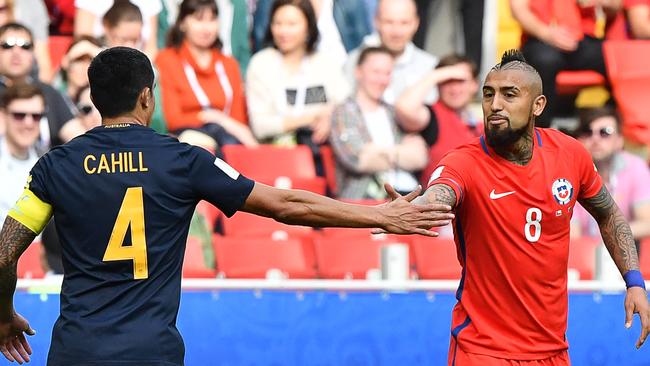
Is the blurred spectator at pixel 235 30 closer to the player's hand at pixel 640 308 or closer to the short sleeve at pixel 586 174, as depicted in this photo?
the short sleeve at pixel 586 174

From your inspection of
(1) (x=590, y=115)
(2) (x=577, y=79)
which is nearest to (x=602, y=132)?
(1) (x=590, y=115)

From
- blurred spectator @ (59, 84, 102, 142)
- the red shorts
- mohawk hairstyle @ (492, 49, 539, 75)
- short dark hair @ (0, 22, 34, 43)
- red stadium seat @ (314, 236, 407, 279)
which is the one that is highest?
short dark hair @ (0, 22, 34, 43)

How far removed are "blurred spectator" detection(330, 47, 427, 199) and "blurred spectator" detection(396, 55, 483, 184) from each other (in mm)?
126

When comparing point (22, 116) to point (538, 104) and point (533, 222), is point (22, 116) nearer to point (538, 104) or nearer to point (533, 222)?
point (538, 104)

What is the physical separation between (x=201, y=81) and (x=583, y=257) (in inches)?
131

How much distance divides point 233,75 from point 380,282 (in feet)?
11.2

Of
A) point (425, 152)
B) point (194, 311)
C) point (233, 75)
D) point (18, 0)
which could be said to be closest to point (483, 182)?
point (194, 311)

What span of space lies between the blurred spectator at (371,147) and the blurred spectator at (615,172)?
1.33 metres

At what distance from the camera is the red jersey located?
5469mm

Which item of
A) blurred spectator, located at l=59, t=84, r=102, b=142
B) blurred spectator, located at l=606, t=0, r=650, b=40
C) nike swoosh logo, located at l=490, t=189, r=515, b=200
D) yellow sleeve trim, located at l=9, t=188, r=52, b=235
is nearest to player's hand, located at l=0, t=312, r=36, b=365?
yellow sleeve trim, located at l=9, t=188, r=52, b=235

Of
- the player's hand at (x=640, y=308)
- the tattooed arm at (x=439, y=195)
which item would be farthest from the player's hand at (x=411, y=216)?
the player's hand at (x=640, y=308)

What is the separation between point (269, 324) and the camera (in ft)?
23.3

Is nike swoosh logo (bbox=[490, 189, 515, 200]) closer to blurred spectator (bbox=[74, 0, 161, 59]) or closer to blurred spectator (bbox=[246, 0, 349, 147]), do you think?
blurred spectator (bbox=[246, 0, 349, 147])

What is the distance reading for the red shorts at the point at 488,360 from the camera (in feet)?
17.8
